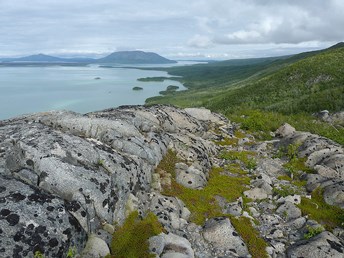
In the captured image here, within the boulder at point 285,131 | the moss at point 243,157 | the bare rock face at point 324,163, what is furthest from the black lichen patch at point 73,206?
the boulder at point 285,131

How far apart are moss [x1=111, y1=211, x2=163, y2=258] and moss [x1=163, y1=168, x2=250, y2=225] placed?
94.3 inches

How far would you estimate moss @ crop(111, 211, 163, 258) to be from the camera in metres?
10.9

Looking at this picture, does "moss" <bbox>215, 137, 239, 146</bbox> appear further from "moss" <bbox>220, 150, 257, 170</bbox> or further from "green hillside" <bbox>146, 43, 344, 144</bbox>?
"green hillside" <bbox>146, 43, 344, 144</bbox>

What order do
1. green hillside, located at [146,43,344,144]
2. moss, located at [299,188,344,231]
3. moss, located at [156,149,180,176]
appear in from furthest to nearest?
green hillside, located at [146,43,344,144], moss, located at [156,149,180,176], moss, located at [299,188,344,231]

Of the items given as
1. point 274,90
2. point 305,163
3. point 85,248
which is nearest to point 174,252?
point 85,248

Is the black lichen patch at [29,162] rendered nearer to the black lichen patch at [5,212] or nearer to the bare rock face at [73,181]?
the bare rock face at [73,181]

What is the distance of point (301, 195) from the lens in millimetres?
16984

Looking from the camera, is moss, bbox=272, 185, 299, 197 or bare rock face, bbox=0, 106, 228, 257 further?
moss, bbox=272, 185, 299, 197

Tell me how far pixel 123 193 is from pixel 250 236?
18.6ft

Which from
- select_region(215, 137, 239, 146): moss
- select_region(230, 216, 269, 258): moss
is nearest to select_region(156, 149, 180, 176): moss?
select_region(230, 216, 269, 258): moss

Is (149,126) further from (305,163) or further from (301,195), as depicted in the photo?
(305,163)

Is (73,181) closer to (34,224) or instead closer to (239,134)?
(34,224)

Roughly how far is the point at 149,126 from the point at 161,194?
6.06 metres

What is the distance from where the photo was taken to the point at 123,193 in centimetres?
1302
